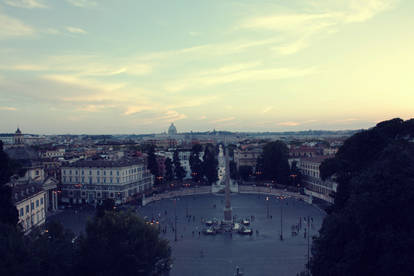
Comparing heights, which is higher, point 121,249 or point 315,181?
point 121,249

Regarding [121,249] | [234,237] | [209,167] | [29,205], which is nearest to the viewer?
[121,249]

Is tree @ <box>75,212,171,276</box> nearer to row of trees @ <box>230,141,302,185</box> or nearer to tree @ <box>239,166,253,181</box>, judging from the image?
row of trees @ <box>230,141,302,185</box>

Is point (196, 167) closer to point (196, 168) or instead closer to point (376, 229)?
point (196, 168)

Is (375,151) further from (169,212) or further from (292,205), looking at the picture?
(169,212)

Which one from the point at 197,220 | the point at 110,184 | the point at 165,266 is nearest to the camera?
the point at 165,266

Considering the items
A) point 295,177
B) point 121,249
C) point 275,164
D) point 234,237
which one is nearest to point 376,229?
point 121,249

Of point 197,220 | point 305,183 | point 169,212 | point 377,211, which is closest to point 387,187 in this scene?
point 377,211
